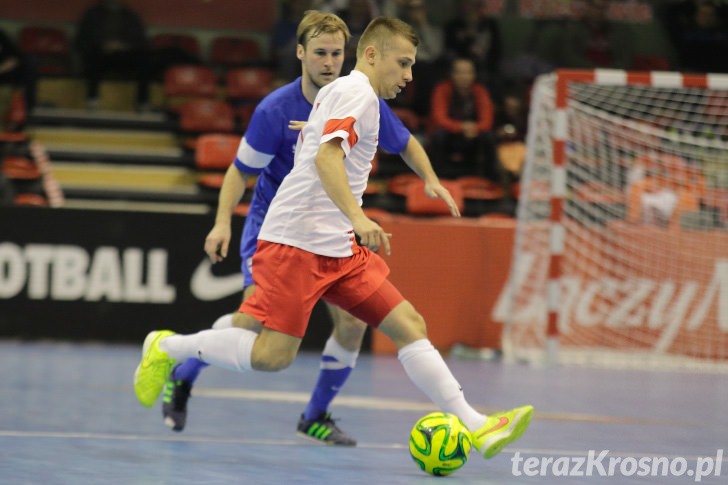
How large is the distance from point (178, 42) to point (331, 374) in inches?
389

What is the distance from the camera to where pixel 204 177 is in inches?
486

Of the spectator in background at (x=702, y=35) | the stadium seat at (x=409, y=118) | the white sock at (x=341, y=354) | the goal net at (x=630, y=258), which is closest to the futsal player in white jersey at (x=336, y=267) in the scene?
the white sock at (x=341, y=354)

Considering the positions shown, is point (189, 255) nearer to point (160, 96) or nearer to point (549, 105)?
point (549, 105)

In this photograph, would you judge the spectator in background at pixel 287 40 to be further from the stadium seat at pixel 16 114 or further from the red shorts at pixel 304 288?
the red shorts at pixel 304 288

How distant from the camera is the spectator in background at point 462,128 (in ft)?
40.7

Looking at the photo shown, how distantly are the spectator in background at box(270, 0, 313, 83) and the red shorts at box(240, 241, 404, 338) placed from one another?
7961mm

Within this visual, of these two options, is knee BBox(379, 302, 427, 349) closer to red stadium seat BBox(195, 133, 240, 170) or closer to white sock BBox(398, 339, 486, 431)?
white sock BBox(398, 339, 486, 431)

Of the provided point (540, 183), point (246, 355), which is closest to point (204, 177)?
point (540, 183)

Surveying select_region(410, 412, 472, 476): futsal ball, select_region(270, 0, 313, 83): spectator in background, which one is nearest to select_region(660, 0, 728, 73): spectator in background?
select_region(270, 0, 313, 83): spectator in background

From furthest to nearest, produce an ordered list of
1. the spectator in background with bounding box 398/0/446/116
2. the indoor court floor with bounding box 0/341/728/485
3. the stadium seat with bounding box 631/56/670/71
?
the stadium seat with bounding box 631/56/670/71, the spectator in background with bounding box 398/0/446/116, the indoor court floor with bounding box 0/341/728/485

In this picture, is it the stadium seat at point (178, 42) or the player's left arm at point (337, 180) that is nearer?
the player's left arm at point (337, 180)

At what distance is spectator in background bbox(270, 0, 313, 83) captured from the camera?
12838 millimetres

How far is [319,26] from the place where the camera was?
5.25 m

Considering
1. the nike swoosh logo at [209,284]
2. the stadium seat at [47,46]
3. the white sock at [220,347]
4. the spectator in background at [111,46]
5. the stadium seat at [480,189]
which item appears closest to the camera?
the white sock at [220,347]
